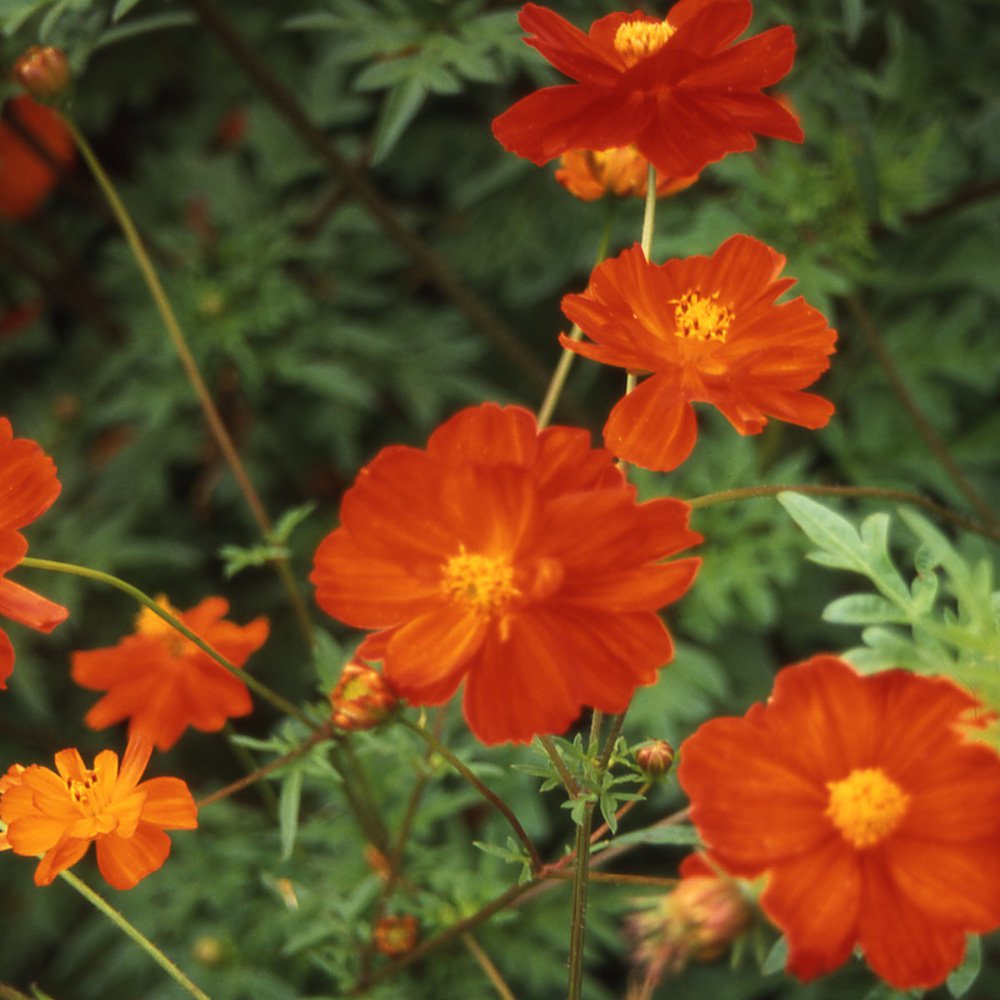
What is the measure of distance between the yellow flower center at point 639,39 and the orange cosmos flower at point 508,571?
26 centimetres

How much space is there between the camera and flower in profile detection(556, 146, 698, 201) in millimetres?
826

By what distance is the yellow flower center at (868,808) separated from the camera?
1.76 ft

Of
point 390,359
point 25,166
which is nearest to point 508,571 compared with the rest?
point 390,359

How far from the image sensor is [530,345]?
67.4 inches

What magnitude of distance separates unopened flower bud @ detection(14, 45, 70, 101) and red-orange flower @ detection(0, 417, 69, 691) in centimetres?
45

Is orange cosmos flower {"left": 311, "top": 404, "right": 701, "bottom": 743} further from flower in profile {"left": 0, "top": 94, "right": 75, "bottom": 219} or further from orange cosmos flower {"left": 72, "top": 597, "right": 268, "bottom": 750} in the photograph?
flower in profile {"left": 0, "top": 94, "right": 75, "bottom": 219}

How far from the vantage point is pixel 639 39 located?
0.74m

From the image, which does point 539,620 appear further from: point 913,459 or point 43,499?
point 913,459

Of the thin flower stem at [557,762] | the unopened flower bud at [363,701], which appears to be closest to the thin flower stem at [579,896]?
the thin flower stem at [557,762]

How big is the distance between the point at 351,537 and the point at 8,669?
0.61 ft

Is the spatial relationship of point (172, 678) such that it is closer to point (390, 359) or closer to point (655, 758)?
point (655, 758)

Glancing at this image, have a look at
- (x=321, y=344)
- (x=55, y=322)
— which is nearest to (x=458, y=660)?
(x=321, y=344)

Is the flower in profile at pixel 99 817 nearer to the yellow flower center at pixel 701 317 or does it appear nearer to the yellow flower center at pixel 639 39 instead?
the yellow flower center at pixel 701 317

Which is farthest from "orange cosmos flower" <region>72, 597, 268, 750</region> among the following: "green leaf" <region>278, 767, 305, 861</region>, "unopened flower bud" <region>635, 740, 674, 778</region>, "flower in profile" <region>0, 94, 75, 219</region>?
"flower in profile" <region>0, 94, 75, 219</region>
